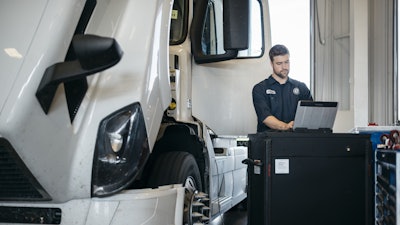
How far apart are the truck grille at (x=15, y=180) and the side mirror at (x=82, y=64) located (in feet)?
0.72

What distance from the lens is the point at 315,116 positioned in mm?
3396

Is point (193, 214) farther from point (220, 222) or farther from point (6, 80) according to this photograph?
point (220, 222)

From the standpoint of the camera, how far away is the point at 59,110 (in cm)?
205

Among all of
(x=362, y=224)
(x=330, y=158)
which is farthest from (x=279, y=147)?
(x=362, y=224)

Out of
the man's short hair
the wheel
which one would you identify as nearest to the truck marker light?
the wheel

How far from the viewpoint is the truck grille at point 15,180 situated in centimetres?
198

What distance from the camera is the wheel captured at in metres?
2.94

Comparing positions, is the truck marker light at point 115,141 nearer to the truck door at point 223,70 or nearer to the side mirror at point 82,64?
the side mirror at point 82,64

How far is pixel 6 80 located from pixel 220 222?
4.82 m

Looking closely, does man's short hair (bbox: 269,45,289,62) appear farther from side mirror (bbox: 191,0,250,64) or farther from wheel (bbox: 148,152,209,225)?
wheel (bbox: 148,152,209,225)

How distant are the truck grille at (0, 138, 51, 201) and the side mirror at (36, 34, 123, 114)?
0.22 meters

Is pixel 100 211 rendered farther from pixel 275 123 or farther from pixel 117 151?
pixel 275 123

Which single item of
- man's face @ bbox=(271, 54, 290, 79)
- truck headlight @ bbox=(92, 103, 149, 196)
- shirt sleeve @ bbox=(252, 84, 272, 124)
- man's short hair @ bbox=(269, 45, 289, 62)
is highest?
man's short hair @ bbox=(269, 45, 289, 62)

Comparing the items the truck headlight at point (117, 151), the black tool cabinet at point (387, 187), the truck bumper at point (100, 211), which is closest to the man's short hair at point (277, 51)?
the black tool cabinet at point (387, 187)
